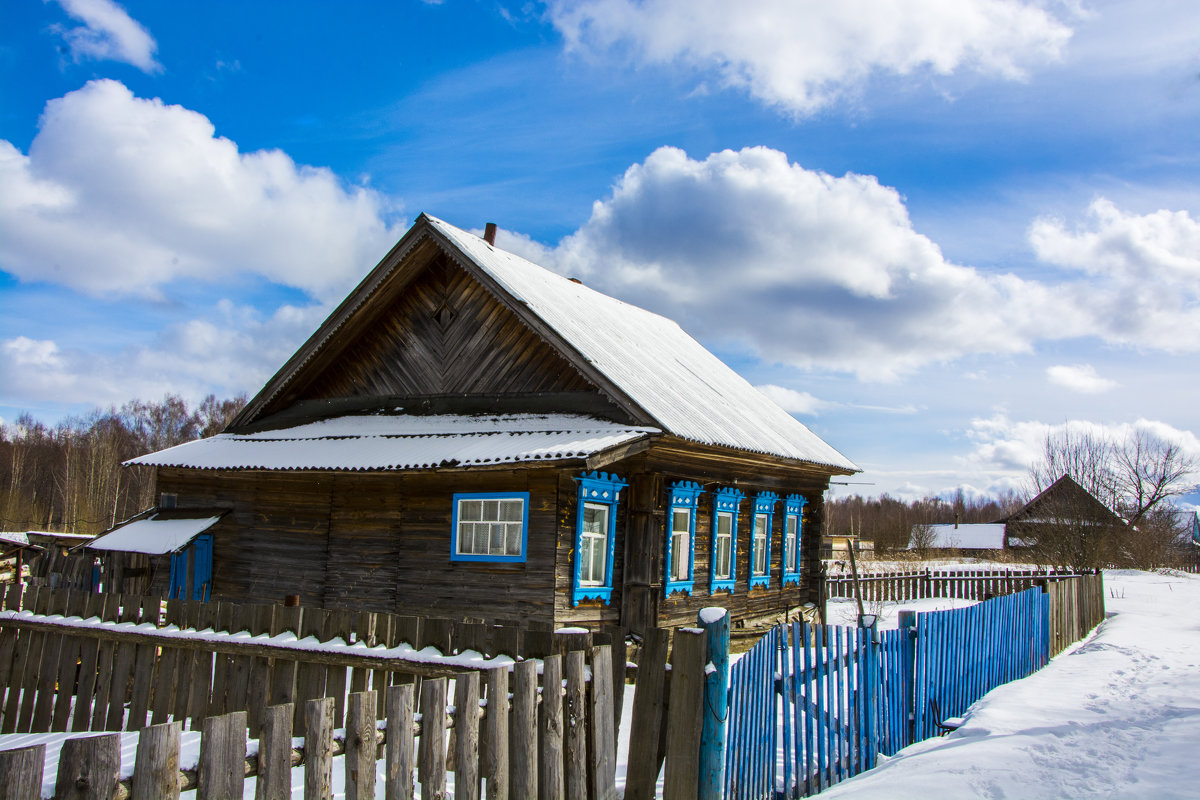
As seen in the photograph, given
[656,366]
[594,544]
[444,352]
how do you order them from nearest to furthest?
[594,544]
[444,352]
[656,366]

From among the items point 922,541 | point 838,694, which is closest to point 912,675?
point 838,694

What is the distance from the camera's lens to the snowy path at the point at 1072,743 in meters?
5.69

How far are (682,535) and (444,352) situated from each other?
522 centimetres

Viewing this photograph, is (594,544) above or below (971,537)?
above

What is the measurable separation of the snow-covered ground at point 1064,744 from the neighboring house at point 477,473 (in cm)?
283

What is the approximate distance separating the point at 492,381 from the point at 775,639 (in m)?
9.25

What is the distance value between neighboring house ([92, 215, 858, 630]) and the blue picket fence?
4.50 meters

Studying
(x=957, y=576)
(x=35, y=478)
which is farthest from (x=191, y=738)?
(x=35, y=478)

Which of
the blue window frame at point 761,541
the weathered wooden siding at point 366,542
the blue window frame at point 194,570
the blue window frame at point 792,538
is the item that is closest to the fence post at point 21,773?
the weathered wooden siding at point 366,542

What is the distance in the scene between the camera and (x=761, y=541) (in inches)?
666

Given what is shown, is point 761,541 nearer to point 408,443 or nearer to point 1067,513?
point 408,443

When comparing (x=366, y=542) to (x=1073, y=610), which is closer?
(x=366, y=542)

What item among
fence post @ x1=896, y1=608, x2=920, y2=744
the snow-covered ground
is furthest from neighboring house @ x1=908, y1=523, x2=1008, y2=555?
fence post @ x1=896, y1=608, x2=920, y2=744

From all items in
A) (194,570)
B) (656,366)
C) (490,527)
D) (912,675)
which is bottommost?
(194,570)
